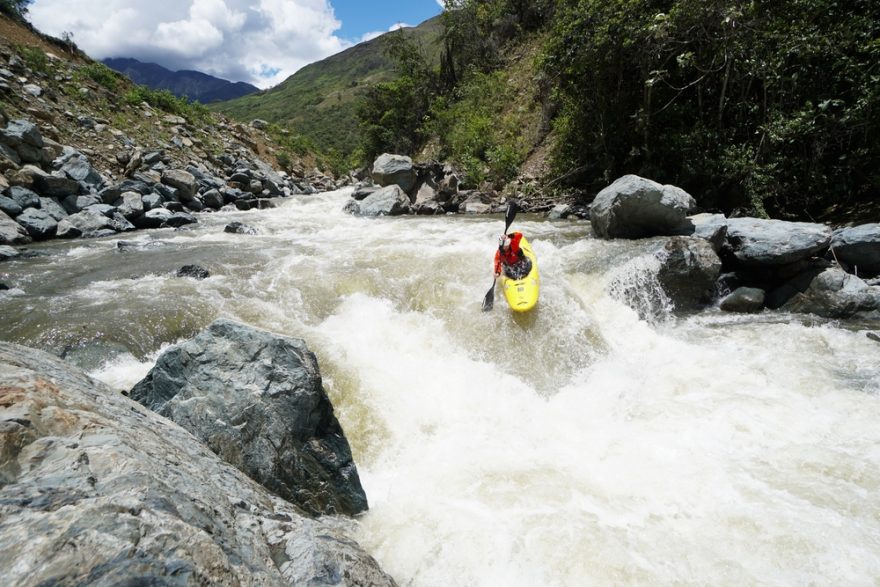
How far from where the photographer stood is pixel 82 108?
15.6m

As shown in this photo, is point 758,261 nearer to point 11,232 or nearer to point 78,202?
point 11,232

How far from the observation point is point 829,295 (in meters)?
6.30

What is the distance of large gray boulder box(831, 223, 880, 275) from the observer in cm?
653

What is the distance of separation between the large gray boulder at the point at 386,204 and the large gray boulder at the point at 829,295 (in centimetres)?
1006

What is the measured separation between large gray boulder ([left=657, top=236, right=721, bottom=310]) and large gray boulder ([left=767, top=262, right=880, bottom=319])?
1.01 metres

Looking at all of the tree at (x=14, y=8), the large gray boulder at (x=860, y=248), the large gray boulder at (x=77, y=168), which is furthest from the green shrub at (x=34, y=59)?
the large gray boulder at (x=860, y=248)

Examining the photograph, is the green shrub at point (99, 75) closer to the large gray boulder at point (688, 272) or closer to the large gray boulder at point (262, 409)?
the large gray boulder at point (262, 409)

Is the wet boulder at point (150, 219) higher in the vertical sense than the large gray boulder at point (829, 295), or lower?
higher

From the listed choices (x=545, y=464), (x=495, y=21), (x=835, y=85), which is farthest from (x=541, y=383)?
(x=495, y=21)

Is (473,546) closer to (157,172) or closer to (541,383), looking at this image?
(541,383)

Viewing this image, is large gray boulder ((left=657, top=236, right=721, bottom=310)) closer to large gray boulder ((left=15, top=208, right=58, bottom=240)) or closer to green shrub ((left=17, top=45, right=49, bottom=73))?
large gray boulder ((left=15, top=208, right=58, bottom=240))

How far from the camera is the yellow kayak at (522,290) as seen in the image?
6.30m

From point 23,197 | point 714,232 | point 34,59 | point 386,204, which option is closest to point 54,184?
point 23,197

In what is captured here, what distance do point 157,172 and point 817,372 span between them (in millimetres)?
16852
